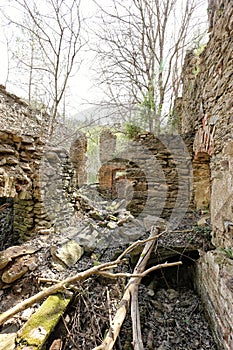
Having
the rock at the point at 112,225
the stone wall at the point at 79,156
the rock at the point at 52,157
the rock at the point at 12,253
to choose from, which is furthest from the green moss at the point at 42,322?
the stone wall at the point at 79,156

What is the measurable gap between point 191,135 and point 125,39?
10.5 feet

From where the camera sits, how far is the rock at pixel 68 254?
2365mm

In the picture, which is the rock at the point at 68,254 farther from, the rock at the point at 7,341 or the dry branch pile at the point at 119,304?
the rock at the point at 7,341

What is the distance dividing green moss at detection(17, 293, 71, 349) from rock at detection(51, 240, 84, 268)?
520 millimetres

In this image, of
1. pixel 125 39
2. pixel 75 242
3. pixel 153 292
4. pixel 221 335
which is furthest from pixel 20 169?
pixel 125 39

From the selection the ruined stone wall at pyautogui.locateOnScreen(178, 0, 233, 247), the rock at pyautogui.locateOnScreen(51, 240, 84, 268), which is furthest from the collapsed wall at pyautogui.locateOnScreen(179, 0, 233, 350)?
the rock at pyautogui.locateOnScreen(51, 240, 84, 268)

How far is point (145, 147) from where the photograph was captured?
3.77 m

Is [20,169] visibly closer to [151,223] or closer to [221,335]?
[151,223]

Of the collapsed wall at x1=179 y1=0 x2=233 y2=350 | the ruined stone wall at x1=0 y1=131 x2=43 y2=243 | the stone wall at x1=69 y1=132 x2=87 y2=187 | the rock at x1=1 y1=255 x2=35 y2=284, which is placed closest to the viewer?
the collapsed wall at x1=179 y1=0 x2=233 y2=350

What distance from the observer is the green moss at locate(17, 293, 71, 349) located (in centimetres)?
144

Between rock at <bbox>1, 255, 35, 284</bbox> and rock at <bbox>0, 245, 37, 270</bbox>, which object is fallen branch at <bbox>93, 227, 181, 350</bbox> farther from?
rock at <bbox>0, 245, 37, 270</bbox>

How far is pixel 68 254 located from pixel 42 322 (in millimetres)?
886

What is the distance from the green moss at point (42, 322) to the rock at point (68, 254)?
520mm

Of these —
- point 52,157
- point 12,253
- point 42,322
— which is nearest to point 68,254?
point 12,253
